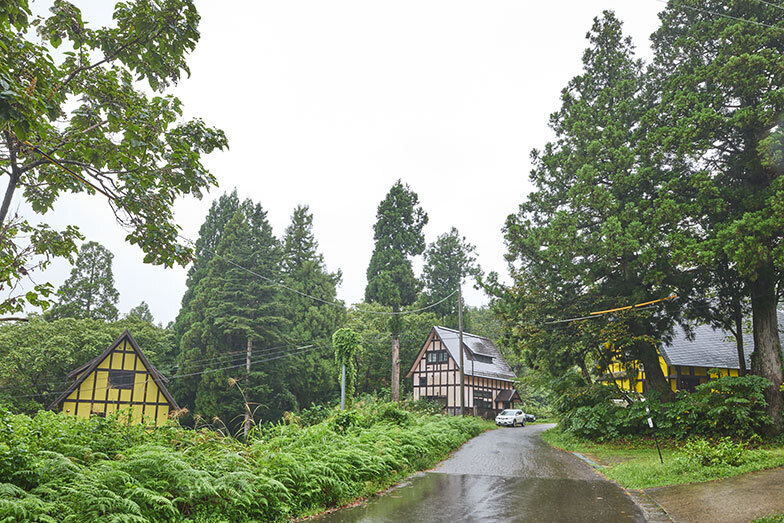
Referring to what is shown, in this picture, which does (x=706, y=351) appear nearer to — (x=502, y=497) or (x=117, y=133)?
(x=502, y=497)

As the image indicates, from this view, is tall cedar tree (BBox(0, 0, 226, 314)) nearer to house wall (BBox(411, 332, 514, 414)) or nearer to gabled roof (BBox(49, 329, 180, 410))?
gabled roof (BBox(49, 329, 180, 410))

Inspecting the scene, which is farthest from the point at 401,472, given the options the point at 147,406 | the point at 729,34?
the point at 147,406

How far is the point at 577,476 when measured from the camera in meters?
11.8

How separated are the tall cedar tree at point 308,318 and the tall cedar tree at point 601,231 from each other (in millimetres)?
22756

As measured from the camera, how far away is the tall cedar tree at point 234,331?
34.4 m

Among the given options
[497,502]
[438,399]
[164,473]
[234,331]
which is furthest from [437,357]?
[164,473]

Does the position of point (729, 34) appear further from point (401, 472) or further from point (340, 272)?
point (340, 272)

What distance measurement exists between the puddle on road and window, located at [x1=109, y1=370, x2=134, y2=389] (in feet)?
72.3

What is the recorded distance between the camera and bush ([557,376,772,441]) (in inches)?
585

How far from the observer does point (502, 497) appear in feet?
29.7

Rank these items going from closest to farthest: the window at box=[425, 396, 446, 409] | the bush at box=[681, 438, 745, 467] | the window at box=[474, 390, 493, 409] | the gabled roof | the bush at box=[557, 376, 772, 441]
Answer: the bush at box=[681, 438, 745, 467] → the bush at box=[557, 376, 772, 441] → the gabled roof → the window at box=[425, 396, 446, 409] → the window at box=[474, 390, 493, 409]

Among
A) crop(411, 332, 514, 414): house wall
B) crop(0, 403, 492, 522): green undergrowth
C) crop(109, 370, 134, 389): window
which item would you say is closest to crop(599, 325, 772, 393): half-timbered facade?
crop(411, 332, 514, 414): house wall

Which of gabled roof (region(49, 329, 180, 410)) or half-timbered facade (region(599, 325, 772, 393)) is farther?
gabled roof (region(49, 329, 180, 410))

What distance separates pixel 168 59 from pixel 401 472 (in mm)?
9913
